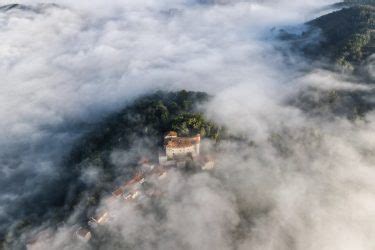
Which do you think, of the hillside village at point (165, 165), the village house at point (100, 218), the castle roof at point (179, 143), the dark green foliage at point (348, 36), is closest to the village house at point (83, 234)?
the village house at point (100, 218)

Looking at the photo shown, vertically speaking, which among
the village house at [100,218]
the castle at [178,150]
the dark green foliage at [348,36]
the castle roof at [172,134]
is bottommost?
the village house at [100,218]

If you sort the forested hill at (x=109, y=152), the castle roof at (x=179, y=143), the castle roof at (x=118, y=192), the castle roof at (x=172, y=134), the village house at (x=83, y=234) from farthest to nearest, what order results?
the castle roof at (x=172, y=134) < the castle roof at (x=179, y=143) < the forested hill at (x=109, y=152) < the castle roof at (x=118, y=192) < the village house at (x=83, y=234)

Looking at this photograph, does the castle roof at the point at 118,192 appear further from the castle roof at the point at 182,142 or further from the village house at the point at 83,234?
the castle roof at the point at 182,142

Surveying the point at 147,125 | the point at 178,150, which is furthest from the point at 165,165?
the point at 147,125

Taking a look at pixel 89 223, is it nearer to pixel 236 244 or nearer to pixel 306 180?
pixel 236 244

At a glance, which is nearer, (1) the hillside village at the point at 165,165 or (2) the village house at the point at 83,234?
(2) the village house at the point at 83,234

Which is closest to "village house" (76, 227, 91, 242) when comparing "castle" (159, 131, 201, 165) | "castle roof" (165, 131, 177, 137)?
"castle" (159, 131, 201, 165)

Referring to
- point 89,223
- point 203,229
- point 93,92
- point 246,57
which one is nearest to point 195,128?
point 203,229

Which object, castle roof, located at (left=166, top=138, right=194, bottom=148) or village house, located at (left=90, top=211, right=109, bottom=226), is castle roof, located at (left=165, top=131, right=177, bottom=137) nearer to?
castle roof, located at (left=166, top=138, right=194, bottom=148)
